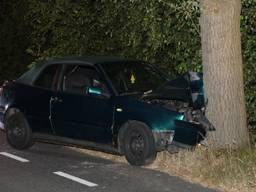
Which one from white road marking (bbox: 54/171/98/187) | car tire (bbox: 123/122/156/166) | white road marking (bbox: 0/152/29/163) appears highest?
car tire (bbox: 123/122/156/166)

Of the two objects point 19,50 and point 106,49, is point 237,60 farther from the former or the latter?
point 19,50

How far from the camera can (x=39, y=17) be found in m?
14.5

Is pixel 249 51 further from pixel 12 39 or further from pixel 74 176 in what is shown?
pixel 12 39

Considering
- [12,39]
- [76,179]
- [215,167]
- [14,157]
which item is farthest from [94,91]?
[12,39]

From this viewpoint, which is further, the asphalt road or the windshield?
the windshield

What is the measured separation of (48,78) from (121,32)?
2.40 meters

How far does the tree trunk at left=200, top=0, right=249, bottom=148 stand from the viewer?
9258 mm

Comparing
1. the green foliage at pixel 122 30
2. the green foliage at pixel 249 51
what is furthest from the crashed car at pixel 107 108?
the green foliage at pixel 249 51

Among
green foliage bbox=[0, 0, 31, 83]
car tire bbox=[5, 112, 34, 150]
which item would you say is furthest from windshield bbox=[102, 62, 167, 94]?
green foliage bbox=[0, 0, 31, 83]

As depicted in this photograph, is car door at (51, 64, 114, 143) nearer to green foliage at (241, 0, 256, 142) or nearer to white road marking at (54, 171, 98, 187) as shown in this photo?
white road marking at (54, 171, 98, 187)

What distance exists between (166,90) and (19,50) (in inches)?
363

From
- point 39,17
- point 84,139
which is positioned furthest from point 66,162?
point 39,17

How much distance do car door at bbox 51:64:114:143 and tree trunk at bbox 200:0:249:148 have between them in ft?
5.13

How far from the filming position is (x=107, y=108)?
31.4ft
